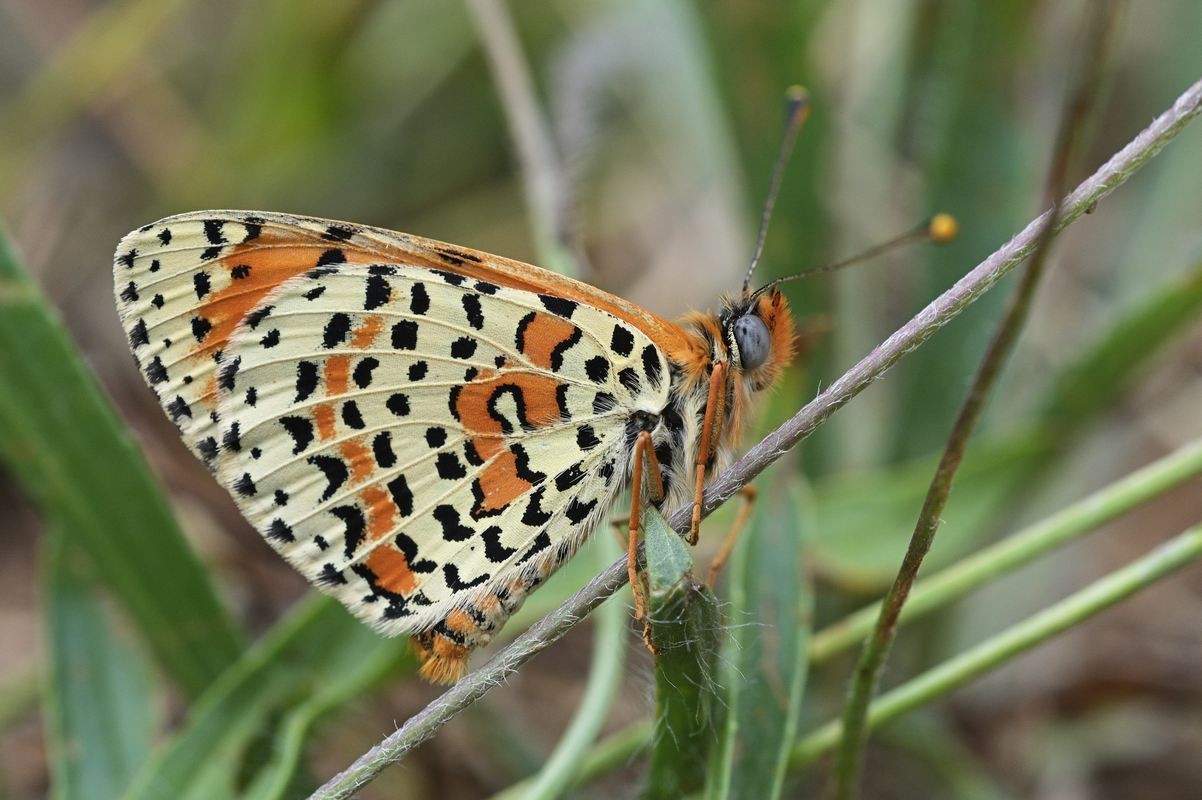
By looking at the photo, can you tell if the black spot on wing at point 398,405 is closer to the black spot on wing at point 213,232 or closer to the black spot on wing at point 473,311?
the black spot on wing at point 473,311

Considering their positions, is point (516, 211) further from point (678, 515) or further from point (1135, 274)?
point (678, 515)

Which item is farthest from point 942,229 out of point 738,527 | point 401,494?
point 401,494

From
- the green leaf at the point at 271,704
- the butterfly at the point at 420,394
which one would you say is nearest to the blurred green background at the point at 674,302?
the green leaf at the point at 271,704

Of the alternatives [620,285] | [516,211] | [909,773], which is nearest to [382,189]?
[516,211]

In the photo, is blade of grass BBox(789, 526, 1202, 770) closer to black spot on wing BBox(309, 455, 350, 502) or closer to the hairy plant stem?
the hairy plant stem

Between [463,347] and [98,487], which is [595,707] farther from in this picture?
[98,487]

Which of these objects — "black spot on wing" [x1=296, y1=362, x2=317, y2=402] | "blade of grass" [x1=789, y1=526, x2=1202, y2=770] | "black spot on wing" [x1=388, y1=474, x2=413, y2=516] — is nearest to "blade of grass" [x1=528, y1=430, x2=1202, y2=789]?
"blade of grass" [x1=789, y1=526, x2=1202, y2=770]
